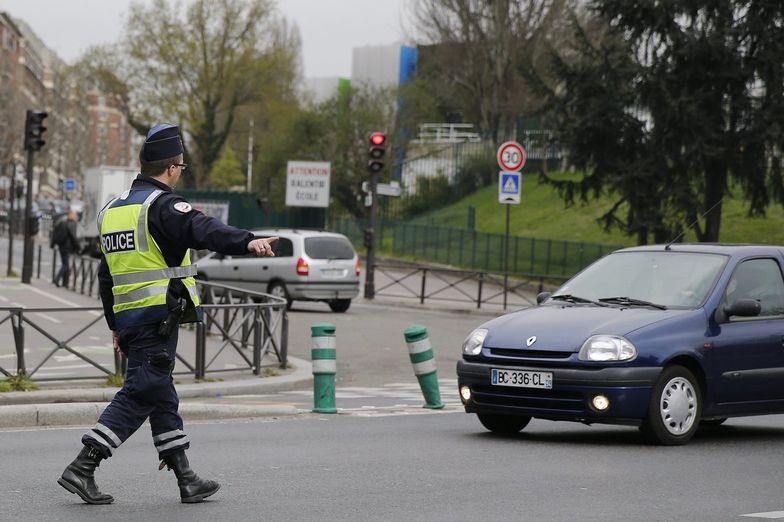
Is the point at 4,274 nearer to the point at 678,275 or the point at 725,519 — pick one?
the point at 678,275

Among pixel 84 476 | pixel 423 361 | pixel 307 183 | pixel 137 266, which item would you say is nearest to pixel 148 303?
pixel 137 266

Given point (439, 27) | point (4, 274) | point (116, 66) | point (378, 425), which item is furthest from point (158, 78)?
point (378, 425)

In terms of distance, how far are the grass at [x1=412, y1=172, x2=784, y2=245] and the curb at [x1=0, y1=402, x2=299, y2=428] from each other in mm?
29179

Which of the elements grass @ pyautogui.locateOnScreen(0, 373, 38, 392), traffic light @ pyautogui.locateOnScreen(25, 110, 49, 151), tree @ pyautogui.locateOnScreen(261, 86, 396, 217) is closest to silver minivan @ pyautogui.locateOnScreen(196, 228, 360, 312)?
traffic light @ pyautogui.locateOnScreen(25, 110, 49, 151)

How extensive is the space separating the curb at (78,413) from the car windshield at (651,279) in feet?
9.29

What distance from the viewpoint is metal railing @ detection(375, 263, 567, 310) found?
116 ft

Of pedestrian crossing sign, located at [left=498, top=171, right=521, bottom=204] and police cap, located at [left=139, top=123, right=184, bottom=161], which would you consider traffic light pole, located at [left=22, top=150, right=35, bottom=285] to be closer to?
pedestrian crossing sign, located at [left=498, top=171, right=521, bottom=204]

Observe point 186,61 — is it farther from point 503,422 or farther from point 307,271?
point 503,422

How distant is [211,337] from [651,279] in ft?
24.1

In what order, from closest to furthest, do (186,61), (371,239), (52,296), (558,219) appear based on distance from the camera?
(52,296)
(371,239)
(558,219)
(186,61)

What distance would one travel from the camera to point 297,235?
102 ft

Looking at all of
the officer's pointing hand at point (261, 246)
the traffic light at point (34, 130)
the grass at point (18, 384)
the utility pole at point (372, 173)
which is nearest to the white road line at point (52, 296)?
the traffic light at point (34, 130)

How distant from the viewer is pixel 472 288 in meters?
37.9

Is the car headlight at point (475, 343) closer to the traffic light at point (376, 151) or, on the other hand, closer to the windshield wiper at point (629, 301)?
the windshield wiper at point (629, 301)
